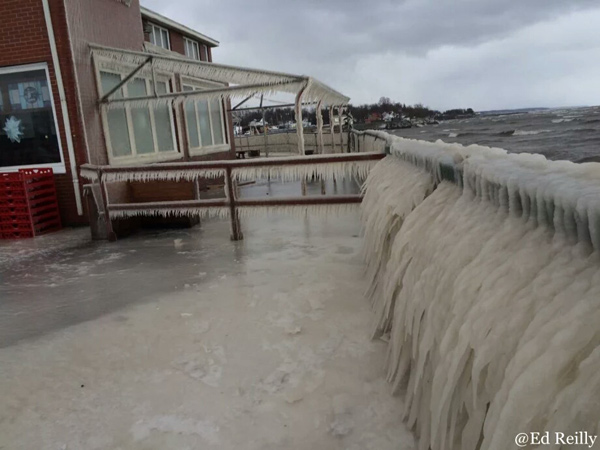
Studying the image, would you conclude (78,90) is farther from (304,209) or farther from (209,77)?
(304,209)

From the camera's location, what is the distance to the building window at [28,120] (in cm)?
847

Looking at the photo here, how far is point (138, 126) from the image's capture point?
10508 mm

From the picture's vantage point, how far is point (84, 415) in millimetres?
2572

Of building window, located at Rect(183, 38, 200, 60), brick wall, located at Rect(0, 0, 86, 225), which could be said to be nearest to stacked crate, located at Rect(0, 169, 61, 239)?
brick wall, located at Rect(0, 0, 86, 225)

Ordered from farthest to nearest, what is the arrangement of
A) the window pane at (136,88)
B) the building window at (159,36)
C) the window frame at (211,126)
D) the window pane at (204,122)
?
the building window at (159,36)
the window pane at (204,122)
the window frame at (211,126)
the window pane at (136,88)

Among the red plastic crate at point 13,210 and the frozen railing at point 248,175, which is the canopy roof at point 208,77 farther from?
the frozen railing at point 248,175

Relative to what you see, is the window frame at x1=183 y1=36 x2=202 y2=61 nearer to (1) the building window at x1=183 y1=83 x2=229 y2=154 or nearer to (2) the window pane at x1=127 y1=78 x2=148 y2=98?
(1) the building window at x1=183 y1=83 x2=229 y2=154

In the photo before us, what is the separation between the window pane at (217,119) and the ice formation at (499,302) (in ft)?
45.9

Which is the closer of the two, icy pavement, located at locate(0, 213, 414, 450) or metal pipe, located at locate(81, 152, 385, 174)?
icy pavement, located at locate(0, 213, 414, 450)

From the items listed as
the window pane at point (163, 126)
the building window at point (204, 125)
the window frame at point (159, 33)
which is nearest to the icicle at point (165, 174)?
the window pane at point (163, 126)

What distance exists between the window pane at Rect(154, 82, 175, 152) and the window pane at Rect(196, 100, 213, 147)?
243cm

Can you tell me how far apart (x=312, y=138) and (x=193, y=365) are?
2576 cm

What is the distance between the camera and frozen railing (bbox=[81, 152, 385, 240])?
6.00 metres

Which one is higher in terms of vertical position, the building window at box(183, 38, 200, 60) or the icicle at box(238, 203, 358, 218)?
the building window at box(183, 38, 200, 60)
